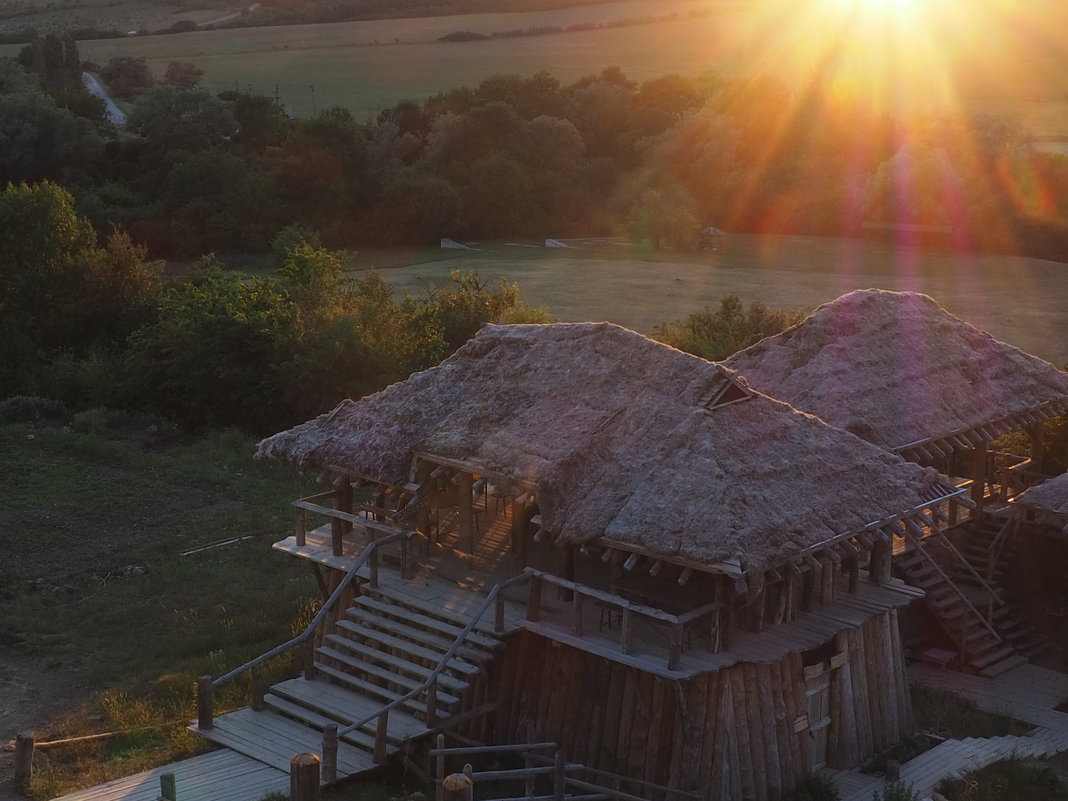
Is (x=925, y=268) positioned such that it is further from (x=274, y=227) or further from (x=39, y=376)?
(x=39, y=376)

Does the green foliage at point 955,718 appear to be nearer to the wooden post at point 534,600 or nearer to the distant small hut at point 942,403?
the distant small hut at point 942,403

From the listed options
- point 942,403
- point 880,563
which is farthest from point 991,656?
point 880,563

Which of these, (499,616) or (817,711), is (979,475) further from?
(499,616)

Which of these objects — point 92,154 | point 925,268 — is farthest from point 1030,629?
point 92,154

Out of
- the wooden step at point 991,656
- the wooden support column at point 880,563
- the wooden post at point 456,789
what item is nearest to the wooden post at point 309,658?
the wooden post at point 456,789

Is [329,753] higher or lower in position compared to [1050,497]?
lower

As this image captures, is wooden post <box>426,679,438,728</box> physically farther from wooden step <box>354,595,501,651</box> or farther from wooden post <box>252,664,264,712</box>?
wooden post <box>252,664,264,712</box>
